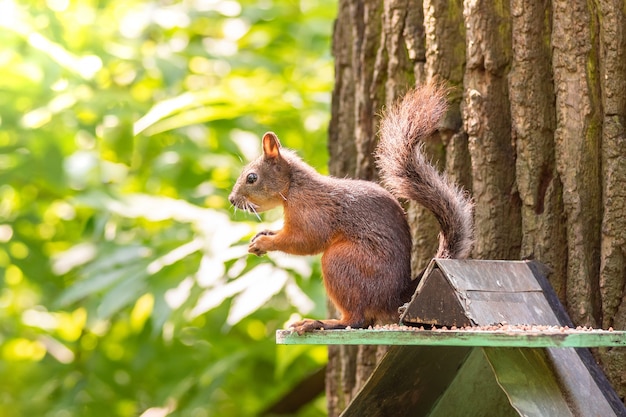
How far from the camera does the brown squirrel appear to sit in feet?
6.89

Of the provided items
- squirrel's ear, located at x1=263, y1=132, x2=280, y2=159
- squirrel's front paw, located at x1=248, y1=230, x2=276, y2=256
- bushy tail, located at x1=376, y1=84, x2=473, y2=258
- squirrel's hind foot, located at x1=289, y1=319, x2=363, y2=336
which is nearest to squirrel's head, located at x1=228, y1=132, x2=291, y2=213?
squirrel's ear, located at x1=263, y1=132, x2=280, y2=159

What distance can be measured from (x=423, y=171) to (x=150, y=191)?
2.41 m

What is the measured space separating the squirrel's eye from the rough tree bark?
49cm

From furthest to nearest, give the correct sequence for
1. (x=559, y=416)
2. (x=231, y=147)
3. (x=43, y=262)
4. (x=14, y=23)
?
(x=43, y=262) < (x=231, y=147) < (x=14, y=23) < (x=559, y=416)

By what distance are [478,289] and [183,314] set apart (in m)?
1.32

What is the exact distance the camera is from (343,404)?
2934 millimetres

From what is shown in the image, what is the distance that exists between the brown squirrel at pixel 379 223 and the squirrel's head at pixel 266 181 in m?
0.06

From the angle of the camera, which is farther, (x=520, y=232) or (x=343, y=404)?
(x=343, y=404)

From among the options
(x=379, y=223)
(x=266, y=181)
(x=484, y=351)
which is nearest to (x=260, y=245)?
(x=266, y=181)

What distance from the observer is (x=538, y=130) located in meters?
2.27

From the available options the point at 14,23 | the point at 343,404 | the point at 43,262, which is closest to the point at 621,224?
the point at 343,404

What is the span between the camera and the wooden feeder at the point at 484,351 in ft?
5.53

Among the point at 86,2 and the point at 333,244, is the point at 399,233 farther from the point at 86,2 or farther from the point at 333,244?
the point at 86,2

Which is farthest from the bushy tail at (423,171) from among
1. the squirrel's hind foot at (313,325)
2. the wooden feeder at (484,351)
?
the squirrel's hind foot at (313,325)
